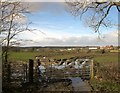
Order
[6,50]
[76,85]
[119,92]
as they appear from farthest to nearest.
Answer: [76,85] < [6,50] < [119,92]

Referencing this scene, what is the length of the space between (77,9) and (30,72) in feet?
13.8

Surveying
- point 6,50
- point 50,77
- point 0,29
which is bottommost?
point 50,77

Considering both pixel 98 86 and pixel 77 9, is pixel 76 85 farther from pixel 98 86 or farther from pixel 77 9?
pixel 77 9

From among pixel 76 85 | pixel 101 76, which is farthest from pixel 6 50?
pixel 101 76

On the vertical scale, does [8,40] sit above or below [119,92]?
above

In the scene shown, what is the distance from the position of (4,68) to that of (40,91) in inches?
88.2

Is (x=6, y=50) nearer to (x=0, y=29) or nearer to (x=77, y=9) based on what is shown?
(x=0, y=29)

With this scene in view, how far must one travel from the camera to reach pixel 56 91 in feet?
45.4

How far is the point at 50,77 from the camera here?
18.5 meters

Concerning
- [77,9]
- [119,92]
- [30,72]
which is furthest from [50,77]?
[119,92]

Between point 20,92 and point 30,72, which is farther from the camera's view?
point 30,72

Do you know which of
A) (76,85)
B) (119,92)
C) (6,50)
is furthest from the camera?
(76,85)

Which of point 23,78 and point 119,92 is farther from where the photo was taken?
point 23,78

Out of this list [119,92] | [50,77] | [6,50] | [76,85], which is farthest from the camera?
[50,77]
